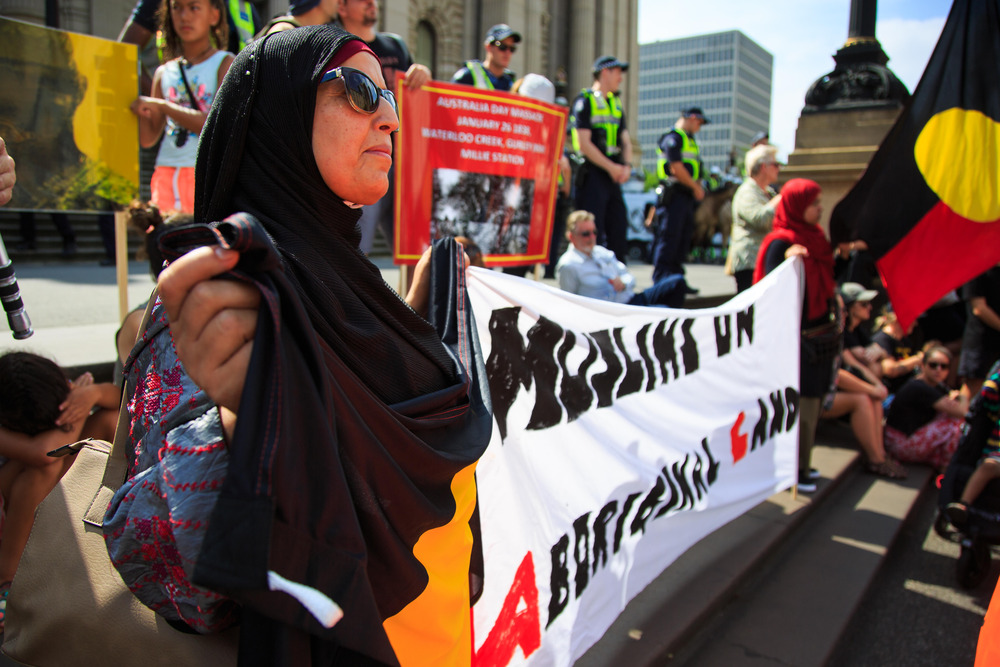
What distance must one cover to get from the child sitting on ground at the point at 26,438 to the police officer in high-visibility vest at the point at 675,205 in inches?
220

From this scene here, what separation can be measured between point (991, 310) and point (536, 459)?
4662 mm

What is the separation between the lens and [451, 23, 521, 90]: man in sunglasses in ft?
17.6

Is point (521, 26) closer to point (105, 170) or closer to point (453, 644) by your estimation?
point (105, 170)

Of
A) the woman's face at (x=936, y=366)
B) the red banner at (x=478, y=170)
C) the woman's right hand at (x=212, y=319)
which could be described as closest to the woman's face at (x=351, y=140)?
the woman's right hand at (x=212, y=319)

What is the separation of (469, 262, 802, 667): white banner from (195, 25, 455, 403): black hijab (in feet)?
3.11

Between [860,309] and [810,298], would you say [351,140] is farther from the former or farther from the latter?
[860,309]

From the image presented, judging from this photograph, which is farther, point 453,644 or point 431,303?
point 431,303

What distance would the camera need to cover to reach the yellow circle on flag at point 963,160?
4219 mm

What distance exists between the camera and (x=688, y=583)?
333 cm

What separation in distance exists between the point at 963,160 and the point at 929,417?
2233 mm

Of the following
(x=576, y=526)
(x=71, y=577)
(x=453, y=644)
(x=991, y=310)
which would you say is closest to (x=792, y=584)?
(x=576, y=526)

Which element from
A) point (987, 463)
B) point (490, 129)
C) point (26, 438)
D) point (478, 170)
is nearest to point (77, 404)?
point (26, 438)

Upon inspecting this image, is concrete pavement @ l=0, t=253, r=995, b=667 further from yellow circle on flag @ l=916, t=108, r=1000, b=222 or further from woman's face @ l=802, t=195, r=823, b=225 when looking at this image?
yellow circle on flag @ l=916, t=108, r=1000, b=222

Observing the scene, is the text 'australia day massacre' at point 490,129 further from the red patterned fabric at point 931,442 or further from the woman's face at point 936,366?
the red patterned fabric at point 931,442
